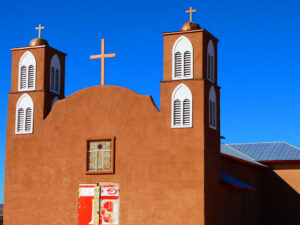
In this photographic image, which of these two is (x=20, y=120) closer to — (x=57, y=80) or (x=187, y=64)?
(x=57, y=80)

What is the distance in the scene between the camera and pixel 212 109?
982 inches

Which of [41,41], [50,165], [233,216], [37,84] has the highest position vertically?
[41,41]

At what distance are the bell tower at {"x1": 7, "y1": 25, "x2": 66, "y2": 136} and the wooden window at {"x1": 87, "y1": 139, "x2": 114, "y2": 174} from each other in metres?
2.99

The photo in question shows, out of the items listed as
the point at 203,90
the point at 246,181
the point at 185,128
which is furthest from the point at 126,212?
the point at 246,181

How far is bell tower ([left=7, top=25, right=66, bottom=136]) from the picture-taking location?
27141 mm

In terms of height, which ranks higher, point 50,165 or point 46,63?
point 46,63

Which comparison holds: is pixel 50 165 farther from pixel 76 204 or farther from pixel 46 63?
pixel 46 63

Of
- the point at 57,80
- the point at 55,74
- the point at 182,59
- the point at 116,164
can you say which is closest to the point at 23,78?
the point at 55,74

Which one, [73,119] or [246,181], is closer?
[73,119]

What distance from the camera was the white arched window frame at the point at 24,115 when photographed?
27.2 metres

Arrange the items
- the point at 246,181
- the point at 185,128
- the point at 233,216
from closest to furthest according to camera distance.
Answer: the point at 185,128 → the point at 233,216 → the point at 246,181

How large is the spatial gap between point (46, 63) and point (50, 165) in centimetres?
475

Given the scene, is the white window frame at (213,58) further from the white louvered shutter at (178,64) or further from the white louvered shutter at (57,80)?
the white louvered shutter at (57,80)

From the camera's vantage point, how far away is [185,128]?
78.6ft
